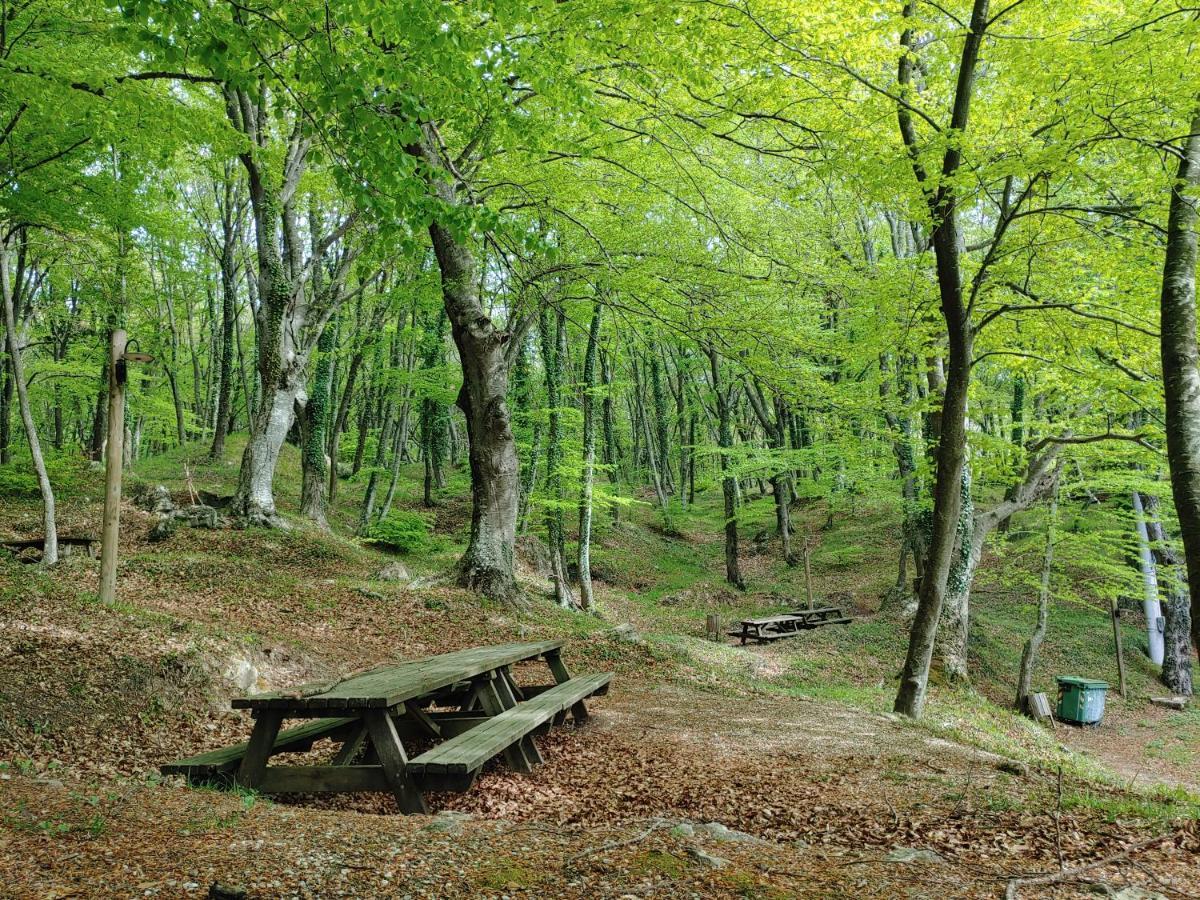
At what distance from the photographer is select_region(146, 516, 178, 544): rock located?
42.7 feet

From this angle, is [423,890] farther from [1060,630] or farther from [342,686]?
[1060,630]

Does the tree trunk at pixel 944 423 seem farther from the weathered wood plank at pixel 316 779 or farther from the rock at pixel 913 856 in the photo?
the weathered wood plank at pixel 316 779

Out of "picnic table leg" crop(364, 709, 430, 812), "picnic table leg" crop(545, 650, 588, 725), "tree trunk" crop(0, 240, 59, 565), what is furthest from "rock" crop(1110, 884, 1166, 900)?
"tree trunk" crop(0, 240, 59, 565)

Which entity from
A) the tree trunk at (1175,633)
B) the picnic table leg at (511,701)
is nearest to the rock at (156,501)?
the picnic table leg at (511,701)

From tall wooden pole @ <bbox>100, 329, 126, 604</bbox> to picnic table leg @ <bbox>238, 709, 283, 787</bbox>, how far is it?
4411 millimetres

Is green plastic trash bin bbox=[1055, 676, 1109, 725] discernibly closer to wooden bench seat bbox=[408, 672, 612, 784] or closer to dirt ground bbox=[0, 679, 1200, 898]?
dirt ground bbox=[0, 679, 1200, 898]

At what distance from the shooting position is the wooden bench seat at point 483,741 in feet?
12.9

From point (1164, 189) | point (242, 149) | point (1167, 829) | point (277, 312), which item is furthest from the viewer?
point (277, 312)

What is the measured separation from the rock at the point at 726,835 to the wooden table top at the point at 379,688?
186cm

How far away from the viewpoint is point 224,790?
4.51m

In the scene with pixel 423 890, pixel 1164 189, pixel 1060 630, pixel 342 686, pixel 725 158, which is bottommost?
pixel 1060 630

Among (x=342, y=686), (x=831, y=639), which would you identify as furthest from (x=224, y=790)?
(x=831, y=639)

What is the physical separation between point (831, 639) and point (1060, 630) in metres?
7.42

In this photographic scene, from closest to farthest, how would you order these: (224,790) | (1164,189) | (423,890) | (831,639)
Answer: (423,890) → (224,790) → (1164,189) → (831,639)
